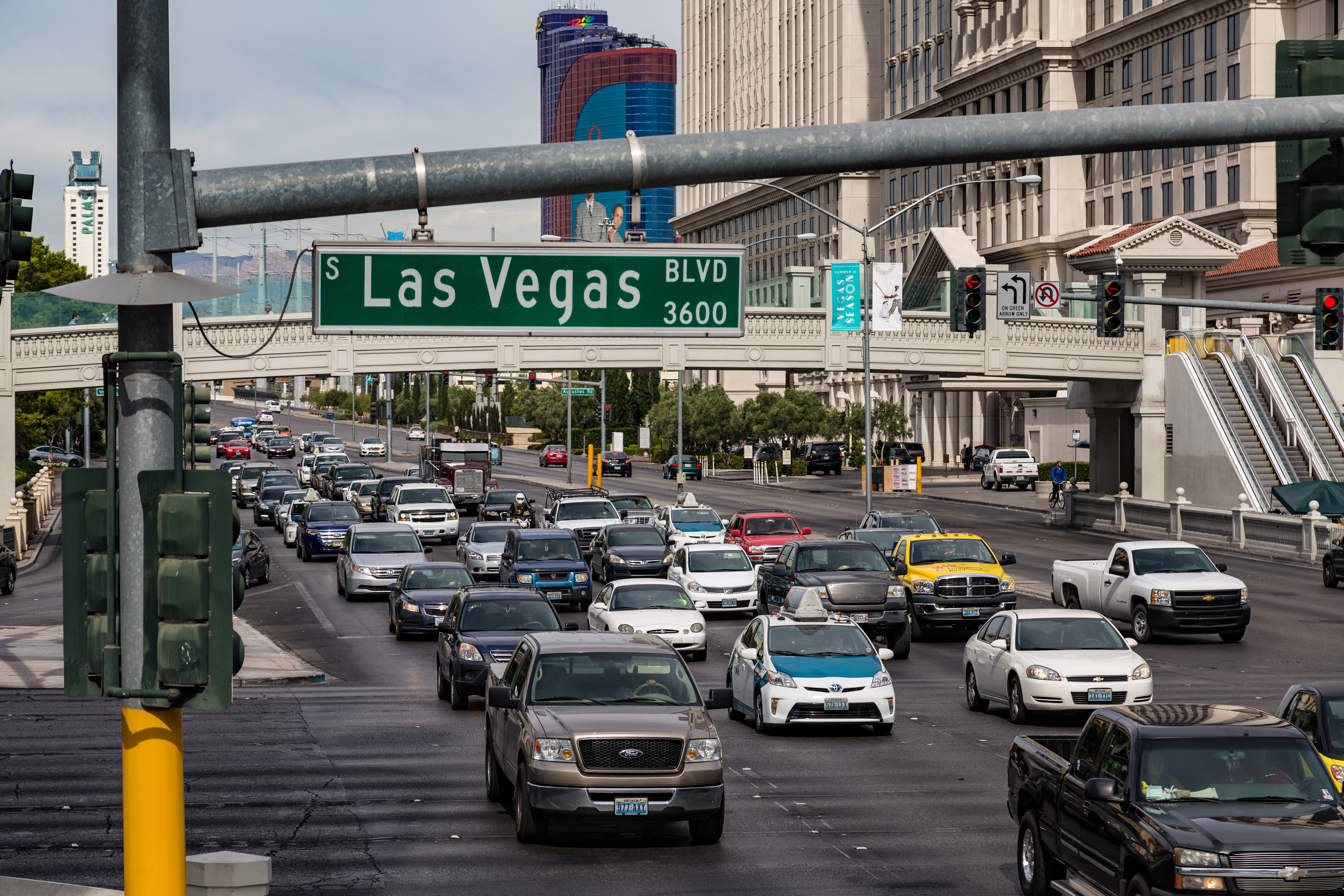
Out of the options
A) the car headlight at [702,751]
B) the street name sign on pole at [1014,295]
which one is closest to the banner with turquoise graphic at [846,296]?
the street name sign on pole at [1014,295]

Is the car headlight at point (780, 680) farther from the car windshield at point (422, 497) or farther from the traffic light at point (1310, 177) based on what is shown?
the car windshield at point (422, 497)

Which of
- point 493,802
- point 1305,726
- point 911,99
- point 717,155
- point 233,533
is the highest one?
point 911,99

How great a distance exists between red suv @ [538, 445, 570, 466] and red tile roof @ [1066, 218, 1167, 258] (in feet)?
165

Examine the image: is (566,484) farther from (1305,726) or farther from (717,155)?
(717,155)

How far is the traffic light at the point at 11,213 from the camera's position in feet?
56.5

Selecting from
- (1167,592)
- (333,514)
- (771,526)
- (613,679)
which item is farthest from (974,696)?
(333,514)

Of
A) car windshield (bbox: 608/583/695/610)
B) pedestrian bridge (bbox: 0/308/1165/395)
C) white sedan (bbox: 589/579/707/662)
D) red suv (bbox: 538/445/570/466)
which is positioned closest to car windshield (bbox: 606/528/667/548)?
pedestrian bridge (bbox: 0/308/1165/395)

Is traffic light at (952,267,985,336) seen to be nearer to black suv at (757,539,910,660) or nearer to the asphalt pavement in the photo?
black suv at (757,539,910,660)

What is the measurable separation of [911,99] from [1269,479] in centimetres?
8425

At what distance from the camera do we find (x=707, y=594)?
3438 cm

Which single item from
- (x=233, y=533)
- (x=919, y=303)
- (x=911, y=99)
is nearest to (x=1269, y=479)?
(x=919, y=303)

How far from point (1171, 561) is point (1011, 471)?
5510 centimetres

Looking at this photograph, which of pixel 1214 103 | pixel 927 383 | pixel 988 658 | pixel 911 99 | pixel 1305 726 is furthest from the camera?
pixel 911 99

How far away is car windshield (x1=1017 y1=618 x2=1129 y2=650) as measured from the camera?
22.1 meters
